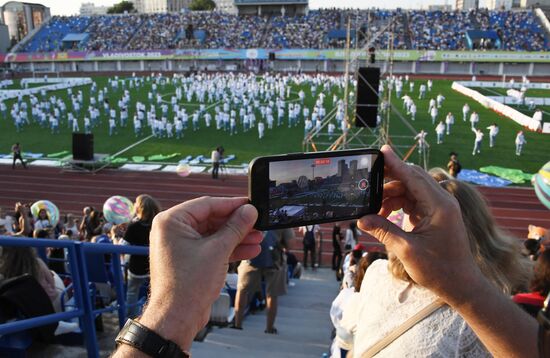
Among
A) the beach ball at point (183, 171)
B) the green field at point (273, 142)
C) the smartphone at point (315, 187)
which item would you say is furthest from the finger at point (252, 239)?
the green field at point (273, 142)

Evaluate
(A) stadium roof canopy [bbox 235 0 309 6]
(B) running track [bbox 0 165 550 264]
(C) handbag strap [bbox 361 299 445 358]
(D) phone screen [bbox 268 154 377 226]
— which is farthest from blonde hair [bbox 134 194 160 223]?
(A) stadium roof canopy [bbox 235 0 309 6]

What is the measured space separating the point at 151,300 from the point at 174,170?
16.2 meters

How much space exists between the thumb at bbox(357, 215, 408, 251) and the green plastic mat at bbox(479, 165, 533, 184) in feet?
50.3

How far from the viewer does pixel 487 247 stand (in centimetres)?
197

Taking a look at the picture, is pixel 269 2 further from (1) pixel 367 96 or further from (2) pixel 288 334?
(2) pixel 288 334

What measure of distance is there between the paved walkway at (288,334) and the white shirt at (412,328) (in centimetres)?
239

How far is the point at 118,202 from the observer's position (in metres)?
8.55

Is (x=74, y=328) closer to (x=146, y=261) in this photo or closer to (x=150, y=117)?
(x=146, y=261)

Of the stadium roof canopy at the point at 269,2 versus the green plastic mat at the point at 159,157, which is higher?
the stadium roof canopy at the point at 269,2

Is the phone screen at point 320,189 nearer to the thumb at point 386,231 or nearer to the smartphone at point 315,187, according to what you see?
the smartphone at point 315,187

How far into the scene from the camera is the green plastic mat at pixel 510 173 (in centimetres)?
1530

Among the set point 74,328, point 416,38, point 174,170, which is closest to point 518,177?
point 174,170

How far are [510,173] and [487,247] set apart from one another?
15.6 m

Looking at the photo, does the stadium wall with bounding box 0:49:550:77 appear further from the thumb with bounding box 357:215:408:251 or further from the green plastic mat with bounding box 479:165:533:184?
the thumb with bounding box 357:215:408:251
